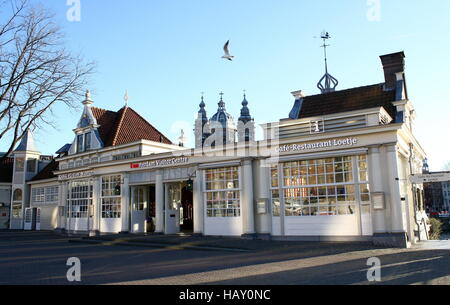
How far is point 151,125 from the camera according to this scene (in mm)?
27000

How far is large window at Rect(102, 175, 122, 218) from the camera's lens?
2158 centimetres

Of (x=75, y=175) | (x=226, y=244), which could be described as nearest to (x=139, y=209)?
(x=75, y=175)

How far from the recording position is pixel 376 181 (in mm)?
14305

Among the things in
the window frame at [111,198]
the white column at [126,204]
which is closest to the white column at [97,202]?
the window frame at [111,198]

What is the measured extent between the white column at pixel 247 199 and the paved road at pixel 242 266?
9.35 ft

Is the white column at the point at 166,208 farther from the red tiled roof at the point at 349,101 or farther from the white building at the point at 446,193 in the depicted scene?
the white building at the point at 446,193

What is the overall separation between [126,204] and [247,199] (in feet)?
25.0

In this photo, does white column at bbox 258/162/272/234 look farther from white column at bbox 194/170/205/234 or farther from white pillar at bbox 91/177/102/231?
white pillar at bbox 91/177/102/231

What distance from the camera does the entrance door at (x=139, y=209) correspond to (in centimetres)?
2111

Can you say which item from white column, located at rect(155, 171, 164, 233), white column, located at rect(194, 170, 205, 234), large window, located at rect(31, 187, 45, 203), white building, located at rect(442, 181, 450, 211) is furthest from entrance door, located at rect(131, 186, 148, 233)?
white building, located at rect(442, 181, 450, 211)

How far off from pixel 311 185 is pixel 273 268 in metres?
6.41
